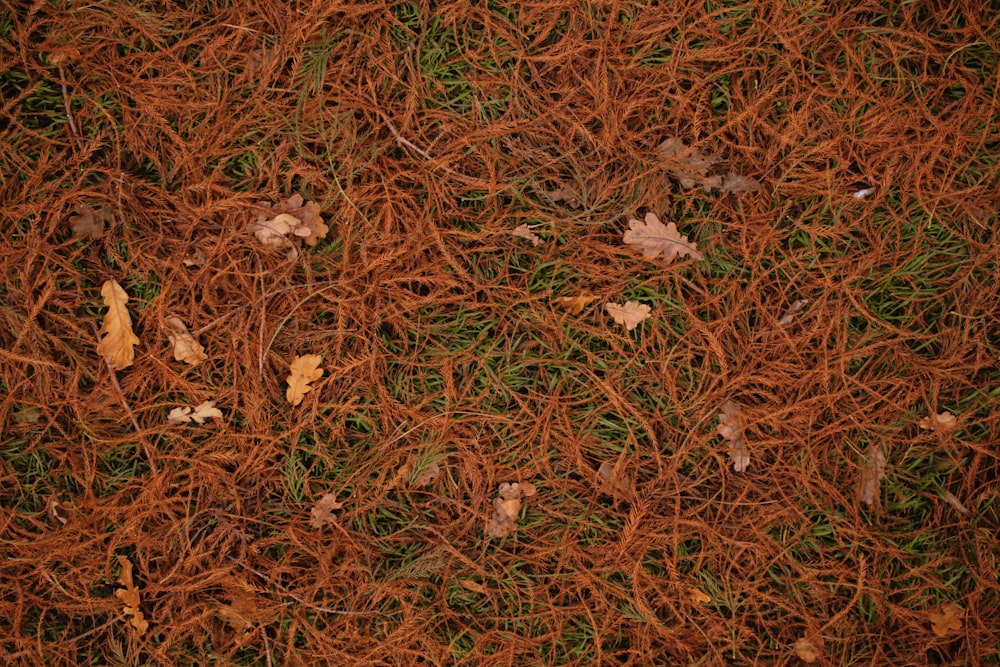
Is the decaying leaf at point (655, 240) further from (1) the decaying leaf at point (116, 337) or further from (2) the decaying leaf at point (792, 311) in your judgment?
(1) the decaying leaf at point (116, 337)

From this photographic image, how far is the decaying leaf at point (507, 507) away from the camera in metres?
2.45

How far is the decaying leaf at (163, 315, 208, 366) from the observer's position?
244 centimetres

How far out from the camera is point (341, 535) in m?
2.46

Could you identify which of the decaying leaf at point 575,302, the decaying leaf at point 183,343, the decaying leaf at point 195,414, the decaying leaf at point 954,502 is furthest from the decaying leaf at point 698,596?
the decaying leaf at point 183,343

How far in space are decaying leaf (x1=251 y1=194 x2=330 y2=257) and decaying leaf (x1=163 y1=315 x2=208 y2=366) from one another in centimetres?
43

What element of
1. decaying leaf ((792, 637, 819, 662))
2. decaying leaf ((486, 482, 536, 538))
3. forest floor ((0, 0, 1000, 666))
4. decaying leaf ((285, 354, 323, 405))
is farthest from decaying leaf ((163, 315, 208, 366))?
decaying leaf ((792, 637, 819, 662))

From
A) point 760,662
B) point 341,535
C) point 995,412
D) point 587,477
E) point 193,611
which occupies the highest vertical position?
point 995,412

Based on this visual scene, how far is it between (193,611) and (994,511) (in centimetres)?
301

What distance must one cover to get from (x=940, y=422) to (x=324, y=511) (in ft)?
7.59

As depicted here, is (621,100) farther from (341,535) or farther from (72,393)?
(72,393)

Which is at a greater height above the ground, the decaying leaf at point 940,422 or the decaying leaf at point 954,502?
the decaying leaf at point 940,422

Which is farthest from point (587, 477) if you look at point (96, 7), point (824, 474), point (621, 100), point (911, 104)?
point (96, 7)

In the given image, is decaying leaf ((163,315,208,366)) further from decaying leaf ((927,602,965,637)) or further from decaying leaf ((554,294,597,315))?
decaying leaf ((927,602,965,637))

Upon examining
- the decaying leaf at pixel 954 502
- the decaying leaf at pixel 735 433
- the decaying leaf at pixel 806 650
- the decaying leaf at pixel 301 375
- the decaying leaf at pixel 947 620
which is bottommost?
the decaying leaf at pixel 806 650
